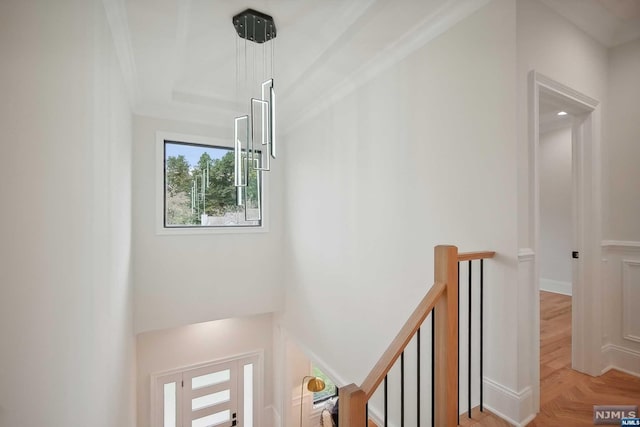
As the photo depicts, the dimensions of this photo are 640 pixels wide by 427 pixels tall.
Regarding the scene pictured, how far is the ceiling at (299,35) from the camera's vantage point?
2213 mm

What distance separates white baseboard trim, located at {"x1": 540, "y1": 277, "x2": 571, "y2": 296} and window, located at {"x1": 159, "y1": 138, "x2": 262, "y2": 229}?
4.85 m

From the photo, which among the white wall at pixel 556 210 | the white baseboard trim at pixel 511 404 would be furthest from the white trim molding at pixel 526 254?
the white wall at pixel 556 210

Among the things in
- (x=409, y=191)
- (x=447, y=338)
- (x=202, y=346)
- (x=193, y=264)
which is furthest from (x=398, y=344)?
(x=202, y=346)

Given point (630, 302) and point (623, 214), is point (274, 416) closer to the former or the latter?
point (630, 302)

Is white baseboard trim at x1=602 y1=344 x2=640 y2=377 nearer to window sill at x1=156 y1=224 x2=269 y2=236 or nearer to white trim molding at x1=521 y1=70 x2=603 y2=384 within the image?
white trim molding at x1=521 y1=70 x2=603 y2=384

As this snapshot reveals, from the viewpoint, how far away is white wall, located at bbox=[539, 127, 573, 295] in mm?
4656

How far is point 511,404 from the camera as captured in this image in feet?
6.10

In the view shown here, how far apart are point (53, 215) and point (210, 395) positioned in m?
5.06

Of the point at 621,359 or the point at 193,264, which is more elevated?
the point at 193,264

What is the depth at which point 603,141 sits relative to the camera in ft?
8.13

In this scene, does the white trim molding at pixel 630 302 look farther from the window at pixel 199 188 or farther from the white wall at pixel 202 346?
the white wall at pixel 202 346

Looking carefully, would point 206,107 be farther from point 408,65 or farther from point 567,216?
point 567,216

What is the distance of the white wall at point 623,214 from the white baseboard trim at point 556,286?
102 inches

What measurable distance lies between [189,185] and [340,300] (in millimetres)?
2885
